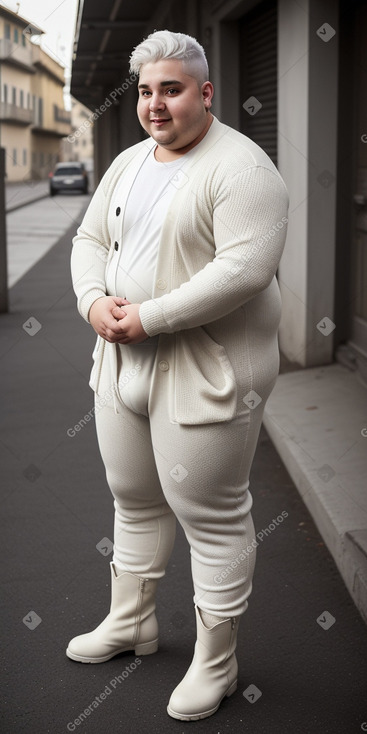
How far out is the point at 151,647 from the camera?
123 inches

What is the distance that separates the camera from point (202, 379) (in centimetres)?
251

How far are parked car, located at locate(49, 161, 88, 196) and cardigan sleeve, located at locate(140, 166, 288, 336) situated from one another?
4331cm

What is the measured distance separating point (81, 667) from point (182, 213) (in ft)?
5.08

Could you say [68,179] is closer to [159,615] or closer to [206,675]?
[159,615]

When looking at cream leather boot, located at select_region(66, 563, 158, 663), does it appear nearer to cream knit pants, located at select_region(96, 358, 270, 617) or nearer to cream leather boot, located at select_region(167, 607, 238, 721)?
cream knit pants, located at select_region(96, 358, 270, 617)

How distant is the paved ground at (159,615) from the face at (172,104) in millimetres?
1646

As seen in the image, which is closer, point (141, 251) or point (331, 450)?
point (141, 251)

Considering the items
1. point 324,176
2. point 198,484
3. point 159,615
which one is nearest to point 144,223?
point 198,484

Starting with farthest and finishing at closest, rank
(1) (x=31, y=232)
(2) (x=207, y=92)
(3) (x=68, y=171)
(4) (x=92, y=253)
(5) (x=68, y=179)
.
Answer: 1. (3) (x=68, y=171)
2. (5) (x=68, y=179)
3. (1) (x=31, y=232)
4. (4) (x=92, y=253)
5. (2) (x=207, y=92)

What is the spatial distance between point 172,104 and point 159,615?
1870mm

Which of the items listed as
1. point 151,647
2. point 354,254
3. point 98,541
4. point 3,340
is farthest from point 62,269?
point 151,647

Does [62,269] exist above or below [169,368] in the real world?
below

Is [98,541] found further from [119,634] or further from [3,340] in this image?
[3,340]

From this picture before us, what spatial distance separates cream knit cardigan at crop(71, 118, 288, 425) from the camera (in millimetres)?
2348
